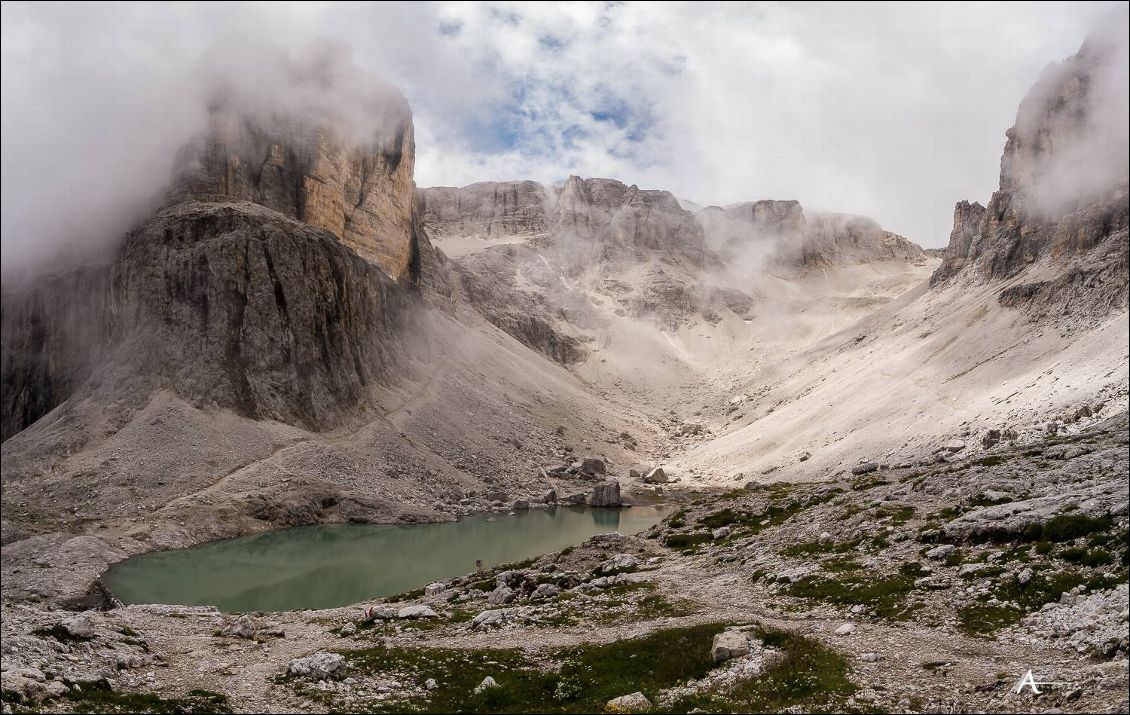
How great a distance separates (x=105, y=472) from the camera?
8094cm

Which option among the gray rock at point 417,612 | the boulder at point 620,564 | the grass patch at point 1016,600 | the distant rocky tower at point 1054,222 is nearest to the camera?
the grass patch at point 1016,600

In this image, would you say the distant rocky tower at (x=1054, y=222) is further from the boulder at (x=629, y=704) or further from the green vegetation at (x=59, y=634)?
the green vegetation at (x=59, y=634)

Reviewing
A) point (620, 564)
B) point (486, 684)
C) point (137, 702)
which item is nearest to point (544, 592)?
point (620, 564)

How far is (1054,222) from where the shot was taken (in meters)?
120

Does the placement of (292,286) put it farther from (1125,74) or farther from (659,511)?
(1125,74)

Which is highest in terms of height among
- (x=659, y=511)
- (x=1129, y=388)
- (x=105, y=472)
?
(x=1129, y=388)

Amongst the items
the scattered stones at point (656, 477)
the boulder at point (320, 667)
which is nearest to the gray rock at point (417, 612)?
the boulder at point (320, 667)

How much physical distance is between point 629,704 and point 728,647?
4.39 meters

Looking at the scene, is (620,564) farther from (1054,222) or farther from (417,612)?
(1054,222)

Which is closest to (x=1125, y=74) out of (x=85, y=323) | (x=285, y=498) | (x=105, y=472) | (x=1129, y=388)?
(x=1129, y=388)

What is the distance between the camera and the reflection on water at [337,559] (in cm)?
5653

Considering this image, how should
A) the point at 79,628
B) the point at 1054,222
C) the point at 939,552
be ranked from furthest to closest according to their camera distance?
the point at 1054,222 < the point at 939,552 < the point at 79,628

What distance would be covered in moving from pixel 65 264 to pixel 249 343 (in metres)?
40.6

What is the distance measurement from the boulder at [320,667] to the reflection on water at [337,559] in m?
29.6
